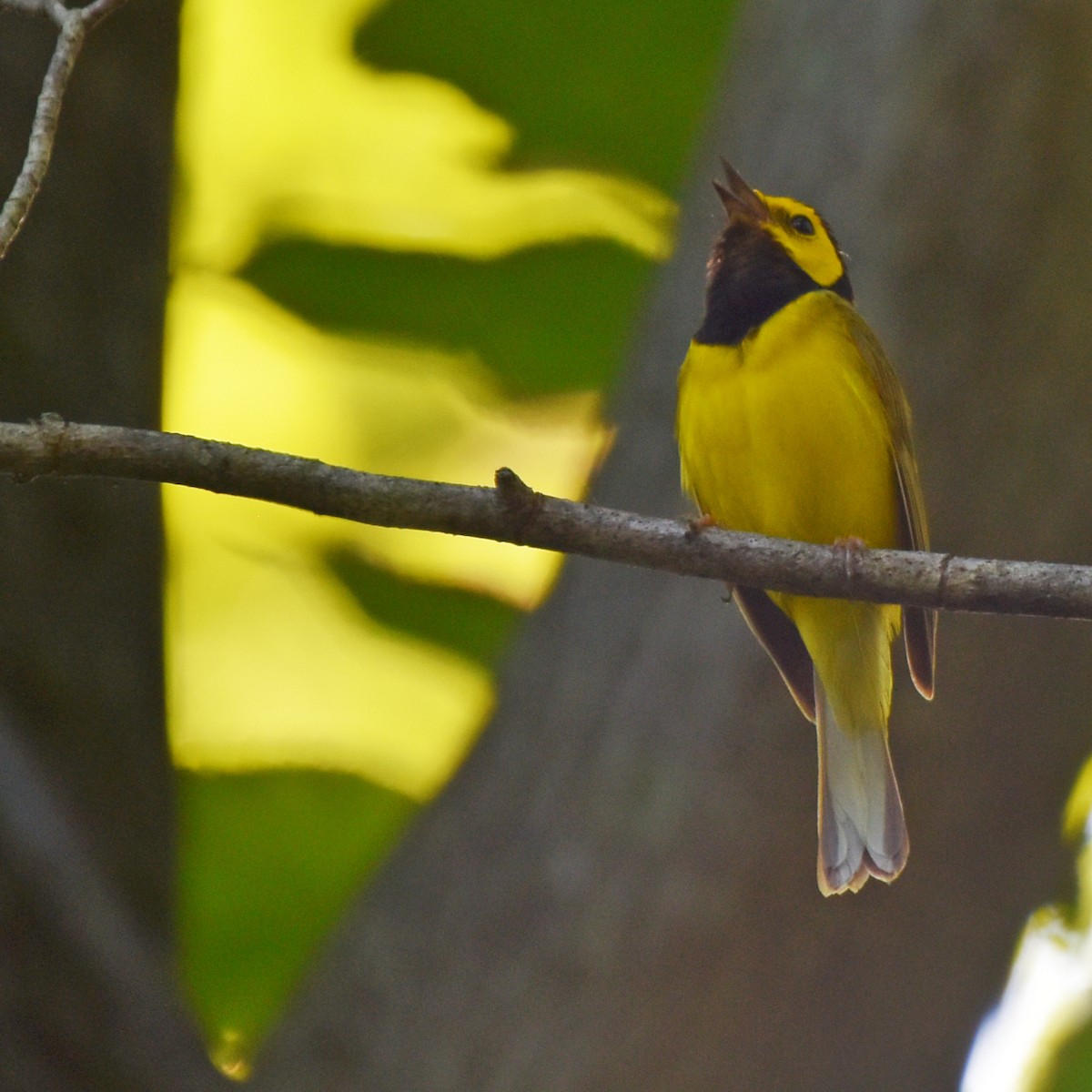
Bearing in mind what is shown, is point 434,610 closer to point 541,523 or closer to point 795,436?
point 795,436

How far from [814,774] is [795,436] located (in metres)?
0.88

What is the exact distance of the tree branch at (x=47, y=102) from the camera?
2959 millimetres

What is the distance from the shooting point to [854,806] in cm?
409

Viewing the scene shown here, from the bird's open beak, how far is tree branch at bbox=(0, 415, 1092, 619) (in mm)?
1833

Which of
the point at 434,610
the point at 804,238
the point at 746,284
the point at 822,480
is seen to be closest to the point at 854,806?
the point at 822,480

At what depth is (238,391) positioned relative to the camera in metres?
5.79

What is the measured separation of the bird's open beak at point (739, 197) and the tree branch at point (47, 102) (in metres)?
1.93

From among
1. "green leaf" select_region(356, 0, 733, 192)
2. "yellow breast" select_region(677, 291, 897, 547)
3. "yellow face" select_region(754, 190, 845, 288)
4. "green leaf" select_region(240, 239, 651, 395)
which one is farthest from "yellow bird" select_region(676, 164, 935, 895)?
"green leaf" select_region(356, 0, 733, 192)

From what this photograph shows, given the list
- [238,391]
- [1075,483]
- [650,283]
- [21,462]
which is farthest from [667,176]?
[21,462]

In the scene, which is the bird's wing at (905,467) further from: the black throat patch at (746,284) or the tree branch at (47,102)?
the tree branch at (47,102)

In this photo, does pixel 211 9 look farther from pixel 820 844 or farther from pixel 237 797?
pixel 820 844

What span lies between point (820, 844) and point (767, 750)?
31 centimetres

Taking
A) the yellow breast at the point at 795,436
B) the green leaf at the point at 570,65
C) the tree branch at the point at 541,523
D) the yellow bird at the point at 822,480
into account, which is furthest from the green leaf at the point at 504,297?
the tree branch at the point at 541,523

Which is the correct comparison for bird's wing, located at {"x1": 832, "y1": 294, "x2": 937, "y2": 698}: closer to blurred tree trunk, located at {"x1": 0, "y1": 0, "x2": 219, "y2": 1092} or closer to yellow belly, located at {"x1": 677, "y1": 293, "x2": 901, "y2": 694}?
yellow belly, located at {"x1": 677, "y1": 293, "x2": 901, "y2": 694}
